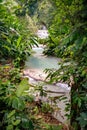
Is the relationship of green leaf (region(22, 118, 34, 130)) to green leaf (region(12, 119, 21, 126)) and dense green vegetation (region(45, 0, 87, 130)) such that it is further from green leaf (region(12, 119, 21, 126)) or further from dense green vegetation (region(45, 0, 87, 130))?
dense green vegetation (region(45, 0, 87, 130))

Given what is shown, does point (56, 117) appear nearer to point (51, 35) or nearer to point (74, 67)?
point (74, 67)

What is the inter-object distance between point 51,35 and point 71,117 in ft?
30.1

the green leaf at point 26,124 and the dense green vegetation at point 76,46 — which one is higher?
the dense green vegetation at point 76,46

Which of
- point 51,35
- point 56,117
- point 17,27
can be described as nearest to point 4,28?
point 17,27

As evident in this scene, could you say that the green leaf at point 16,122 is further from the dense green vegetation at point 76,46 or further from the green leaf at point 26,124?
the dense green vegetation at point 76,46

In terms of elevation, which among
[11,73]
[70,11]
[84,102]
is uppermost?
[70,11]

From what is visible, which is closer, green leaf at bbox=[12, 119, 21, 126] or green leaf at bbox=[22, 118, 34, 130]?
green leaf at bbox=[12, 119, 21, 126]

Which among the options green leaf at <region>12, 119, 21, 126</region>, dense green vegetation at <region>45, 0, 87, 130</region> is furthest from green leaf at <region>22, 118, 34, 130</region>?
dense green vegetation at <region>45, 0, 87, 130</region>

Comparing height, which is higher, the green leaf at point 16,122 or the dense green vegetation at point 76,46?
the dense green vegetation at point 76,46

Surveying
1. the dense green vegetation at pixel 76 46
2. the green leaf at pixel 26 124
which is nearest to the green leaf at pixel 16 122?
the green leaf at pixel 26 124

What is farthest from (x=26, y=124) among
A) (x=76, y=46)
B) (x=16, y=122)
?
(x=76, y=46)

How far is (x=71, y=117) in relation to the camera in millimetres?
3105

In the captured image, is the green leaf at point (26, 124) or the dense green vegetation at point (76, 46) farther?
the green leaf at point (26, 124)

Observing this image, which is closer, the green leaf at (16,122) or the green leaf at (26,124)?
the green leaf at (16,122)
